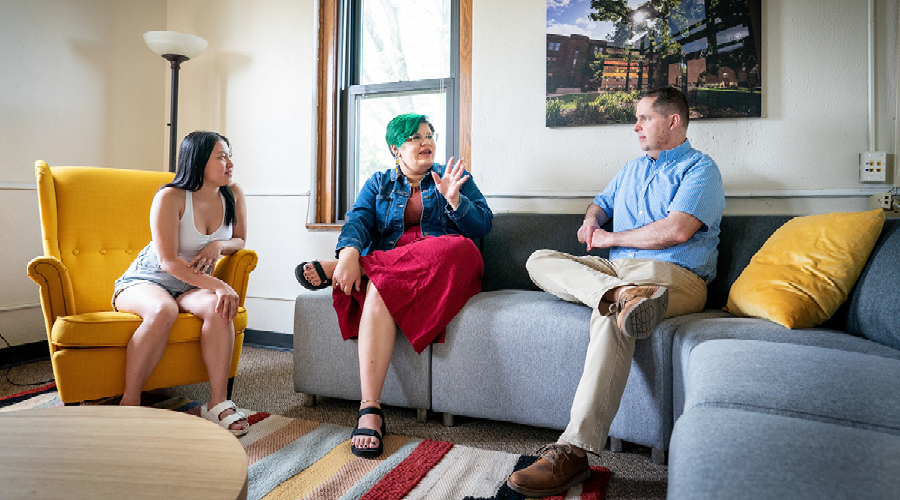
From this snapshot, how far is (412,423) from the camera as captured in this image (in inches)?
77.0

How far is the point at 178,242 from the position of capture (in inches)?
77.0

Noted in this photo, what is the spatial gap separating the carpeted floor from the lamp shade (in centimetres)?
172

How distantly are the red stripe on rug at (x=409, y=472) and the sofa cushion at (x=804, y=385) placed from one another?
78cm

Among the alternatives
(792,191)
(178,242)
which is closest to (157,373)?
(178,242)

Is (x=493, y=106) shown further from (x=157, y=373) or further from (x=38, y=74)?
(x=38, y=74)

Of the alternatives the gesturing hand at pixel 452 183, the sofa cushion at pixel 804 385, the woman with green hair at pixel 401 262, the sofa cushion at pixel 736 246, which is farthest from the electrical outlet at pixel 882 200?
the gesturing hand at pixel 452 183

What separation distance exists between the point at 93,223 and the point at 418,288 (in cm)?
141

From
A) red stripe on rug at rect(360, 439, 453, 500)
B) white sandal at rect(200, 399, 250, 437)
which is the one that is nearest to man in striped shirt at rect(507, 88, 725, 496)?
red stripe on rug at rect(360, 439, 453, 500)

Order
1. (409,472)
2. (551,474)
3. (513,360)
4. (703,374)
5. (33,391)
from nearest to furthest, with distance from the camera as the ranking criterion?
(703,374), (551,474), (409,472), (513,360), (33,391)

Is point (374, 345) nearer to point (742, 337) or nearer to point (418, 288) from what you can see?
point (418, 288)

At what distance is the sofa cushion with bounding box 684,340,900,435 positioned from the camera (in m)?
0.79

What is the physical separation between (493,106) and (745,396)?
2.10m

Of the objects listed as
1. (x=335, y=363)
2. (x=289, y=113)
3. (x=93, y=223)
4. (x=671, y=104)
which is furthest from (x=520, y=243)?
(x=93, y=223)

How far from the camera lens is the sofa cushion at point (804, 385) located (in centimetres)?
79
